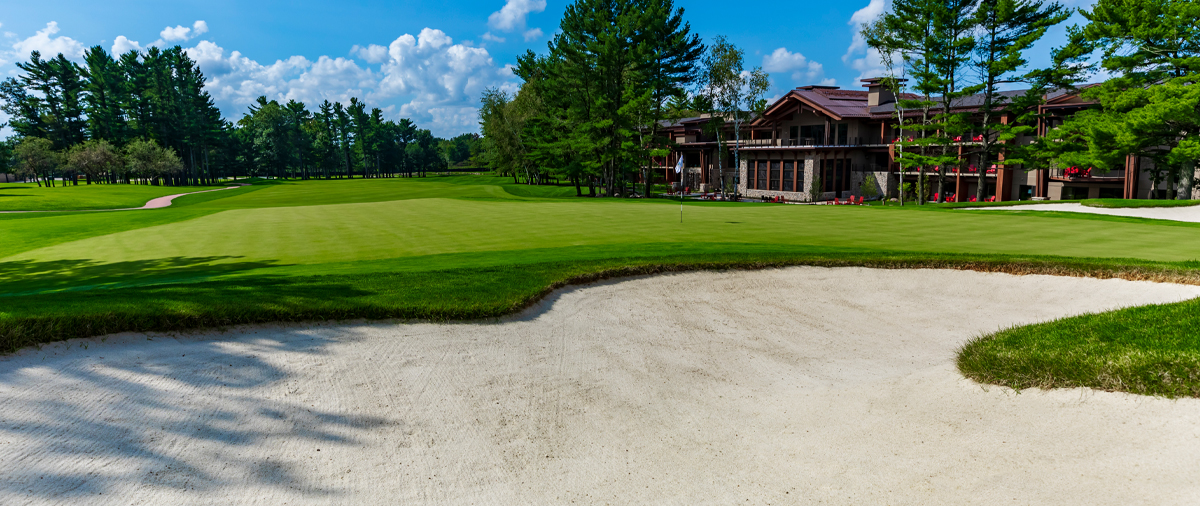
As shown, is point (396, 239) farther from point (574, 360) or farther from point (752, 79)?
point (752, 79)

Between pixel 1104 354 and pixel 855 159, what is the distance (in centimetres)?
5768

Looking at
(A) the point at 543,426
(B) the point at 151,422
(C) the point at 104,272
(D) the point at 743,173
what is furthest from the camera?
(D) the point at 743,173

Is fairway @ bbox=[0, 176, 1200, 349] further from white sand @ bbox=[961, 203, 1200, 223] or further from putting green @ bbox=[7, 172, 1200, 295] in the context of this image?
white sand @ bbox=[961, 203, 1200, 223]

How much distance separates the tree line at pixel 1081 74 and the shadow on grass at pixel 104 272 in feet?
145

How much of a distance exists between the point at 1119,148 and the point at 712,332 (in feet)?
131

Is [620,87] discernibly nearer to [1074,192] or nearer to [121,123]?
[1074,192]

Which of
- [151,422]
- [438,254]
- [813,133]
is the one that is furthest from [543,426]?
[813,133]

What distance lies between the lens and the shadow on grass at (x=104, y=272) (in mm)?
13000

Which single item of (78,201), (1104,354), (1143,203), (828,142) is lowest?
(1104,354)

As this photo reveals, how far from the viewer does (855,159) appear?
197ft

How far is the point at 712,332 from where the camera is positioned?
10.5 meters

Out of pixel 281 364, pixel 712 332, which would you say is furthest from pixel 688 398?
pixel 281 364

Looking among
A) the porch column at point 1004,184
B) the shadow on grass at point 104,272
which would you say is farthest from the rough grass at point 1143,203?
the shadow on grass at point 104,272

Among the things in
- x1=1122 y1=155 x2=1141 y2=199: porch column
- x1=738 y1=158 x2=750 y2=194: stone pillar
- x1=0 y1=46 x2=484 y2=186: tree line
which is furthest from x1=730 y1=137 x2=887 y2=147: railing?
x1=0 y1=46 x2=484 y2=186: tree line
